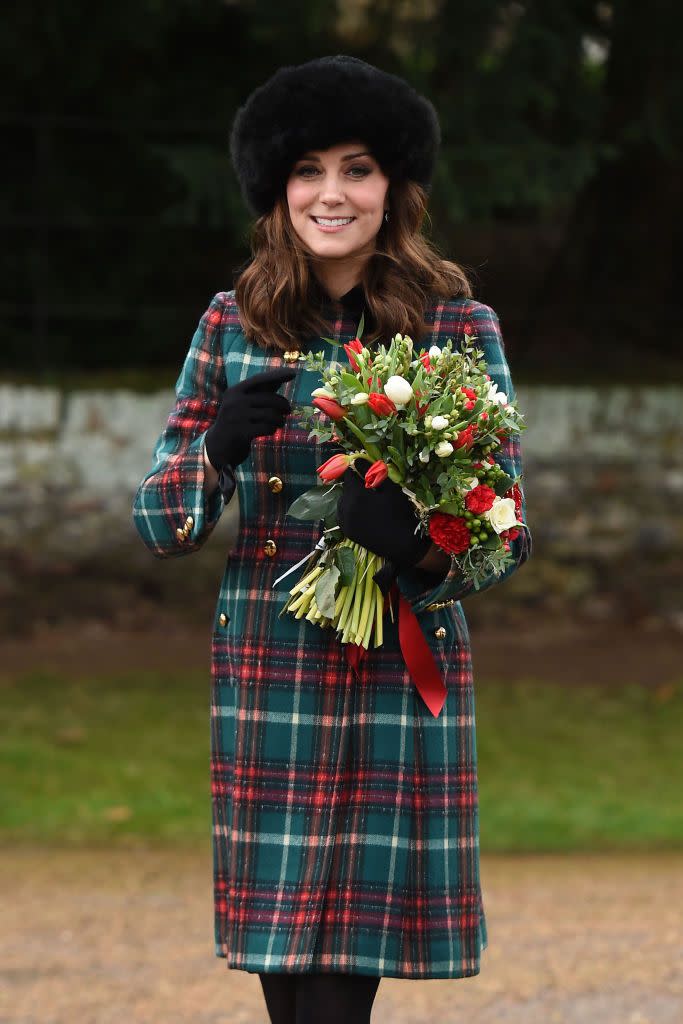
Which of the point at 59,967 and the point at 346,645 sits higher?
the point at 346,645

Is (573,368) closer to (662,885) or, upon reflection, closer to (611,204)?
(611,204)

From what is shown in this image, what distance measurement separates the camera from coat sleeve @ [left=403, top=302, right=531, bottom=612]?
9.15 ft

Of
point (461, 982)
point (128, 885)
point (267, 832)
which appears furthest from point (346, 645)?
point (128, 885)

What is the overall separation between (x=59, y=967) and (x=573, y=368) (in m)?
5.96

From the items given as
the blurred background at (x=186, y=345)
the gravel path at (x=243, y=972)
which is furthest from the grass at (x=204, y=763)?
the gravel path at (x=243, y=972)

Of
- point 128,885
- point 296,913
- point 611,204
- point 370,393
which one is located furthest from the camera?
A: point 611,204

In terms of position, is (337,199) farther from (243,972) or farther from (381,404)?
(243,972)

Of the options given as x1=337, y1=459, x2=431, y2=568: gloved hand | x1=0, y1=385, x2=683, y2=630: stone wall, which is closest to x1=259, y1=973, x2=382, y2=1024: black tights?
x1=337, y1=459, x2=431, y2=568: gloved hand

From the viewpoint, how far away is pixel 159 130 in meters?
8.97

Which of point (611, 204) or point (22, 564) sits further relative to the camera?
point (611, 204)

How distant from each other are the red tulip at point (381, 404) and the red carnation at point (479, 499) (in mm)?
194

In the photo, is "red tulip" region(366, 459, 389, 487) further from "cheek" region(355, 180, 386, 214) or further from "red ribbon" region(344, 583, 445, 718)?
"cheek" region(355, 180, 386, 214)

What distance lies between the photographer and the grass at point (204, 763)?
6.20m

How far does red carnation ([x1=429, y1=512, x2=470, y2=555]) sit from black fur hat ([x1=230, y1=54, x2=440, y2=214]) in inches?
27.2
